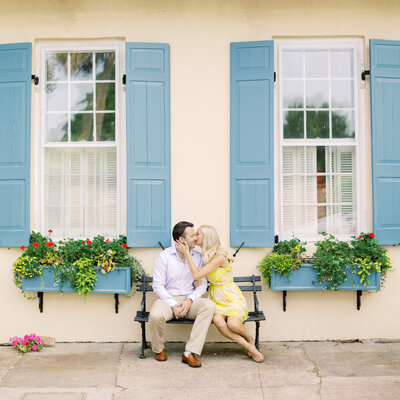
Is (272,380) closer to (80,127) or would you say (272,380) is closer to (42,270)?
(42,270)

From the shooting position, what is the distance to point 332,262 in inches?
208

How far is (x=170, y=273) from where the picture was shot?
16.9 ft

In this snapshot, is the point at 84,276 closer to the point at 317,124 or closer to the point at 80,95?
the point at 80,95

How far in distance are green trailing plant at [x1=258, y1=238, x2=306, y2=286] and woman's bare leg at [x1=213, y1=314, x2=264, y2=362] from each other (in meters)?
0.72

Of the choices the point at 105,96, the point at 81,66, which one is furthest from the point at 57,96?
the point at 105,96

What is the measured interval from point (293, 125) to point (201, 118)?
3.23 ft

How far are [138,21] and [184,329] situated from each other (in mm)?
3183

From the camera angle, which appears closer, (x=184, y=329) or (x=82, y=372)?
(x=82, y=372)

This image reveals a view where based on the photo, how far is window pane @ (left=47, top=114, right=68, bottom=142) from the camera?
19.0 ft

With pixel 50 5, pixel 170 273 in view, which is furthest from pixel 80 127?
pixel 170 273

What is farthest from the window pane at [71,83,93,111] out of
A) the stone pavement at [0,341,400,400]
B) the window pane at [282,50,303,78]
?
the stone pavement at [0,341,400,400]

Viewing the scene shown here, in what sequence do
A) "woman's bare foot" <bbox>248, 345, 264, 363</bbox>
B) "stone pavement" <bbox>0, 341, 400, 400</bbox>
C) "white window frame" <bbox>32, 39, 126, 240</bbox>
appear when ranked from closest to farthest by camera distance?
"stone pavement" <bbox>0, 341, 400, 400</bbox>, "woman's bare foot" <bbox>248, 345, 264, 363</bbox>, "white window frame" <bbox>32, 39, 126, 240</bbox>

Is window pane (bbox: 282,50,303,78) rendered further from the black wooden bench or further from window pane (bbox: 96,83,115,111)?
the black wooden bench

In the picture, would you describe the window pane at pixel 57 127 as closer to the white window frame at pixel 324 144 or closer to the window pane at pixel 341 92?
the white window frame at pixel 324 144
